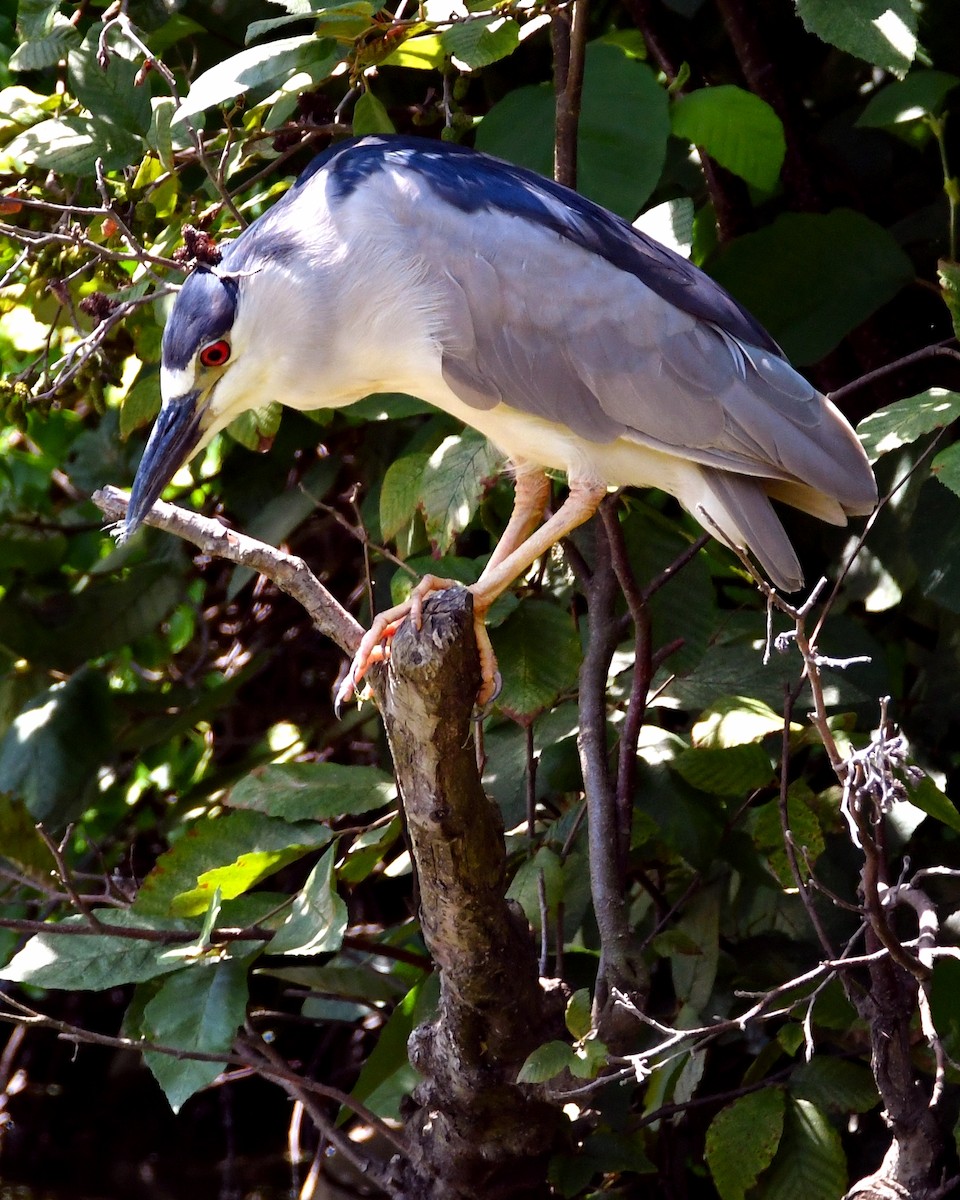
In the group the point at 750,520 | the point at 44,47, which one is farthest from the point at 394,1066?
the point at 44,47

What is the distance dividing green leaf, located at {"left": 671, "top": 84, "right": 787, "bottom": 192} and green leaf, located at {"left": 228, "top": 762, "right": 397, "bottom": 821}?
1.13m

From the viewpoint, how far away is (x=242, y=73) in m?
1.78

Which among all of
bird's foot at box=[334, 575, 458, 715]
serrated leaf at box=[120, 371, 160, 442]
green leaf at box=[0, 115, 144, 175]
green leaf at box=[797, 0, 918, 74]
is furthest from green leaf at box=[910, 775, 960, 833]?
green leaf at box=[0, 115, 144, 175]

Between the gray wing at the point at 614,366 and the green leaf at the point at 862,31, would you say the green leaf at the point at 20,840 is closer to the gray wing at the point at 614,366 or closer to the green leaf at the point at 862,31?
the gray wing at the point at 614,366

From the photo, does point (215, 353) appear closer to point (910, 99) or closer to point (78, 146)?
point (78, 146)

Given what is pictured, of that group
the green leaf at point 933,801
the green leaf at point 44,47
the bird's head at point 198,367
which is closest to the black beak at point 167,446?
the bird's head at point 198,367

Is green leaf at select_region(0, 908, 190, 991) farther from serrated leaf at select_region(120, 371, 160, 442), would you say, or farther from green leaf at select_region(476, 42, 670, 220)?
green leaf at select_region(476, 42, 670, 220)

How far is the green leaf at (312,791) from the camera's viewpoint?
2.13 m

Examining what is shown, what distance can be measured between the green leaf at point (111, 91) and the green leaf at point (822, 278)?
41.6 inches

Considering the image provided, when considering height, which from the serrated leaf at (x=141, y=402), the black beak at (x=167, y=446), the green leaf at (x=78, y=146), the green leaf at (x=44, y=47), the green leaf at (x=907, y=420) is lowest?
the serrated leaf at (x=141, y=402)

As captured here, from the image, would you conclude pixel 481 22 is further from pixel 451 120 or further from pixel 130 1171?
pixel 130 1171

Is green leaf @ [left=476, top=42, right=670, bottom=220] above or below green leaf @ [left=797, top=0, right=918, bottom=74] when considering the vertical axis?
below

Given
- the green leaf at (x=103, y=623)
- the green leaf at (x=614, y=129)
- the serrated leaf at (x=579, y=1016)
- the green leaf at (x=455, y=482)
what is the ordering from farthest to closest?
the green leaf at (x=103, y=623)
the green leaf at (x=614, y=129)
the green leaf at (x=455, y=482)
the serrated leaf at (x=579, y=1016)

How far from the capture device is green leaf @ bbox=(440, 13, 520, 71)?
1910 millimetres
